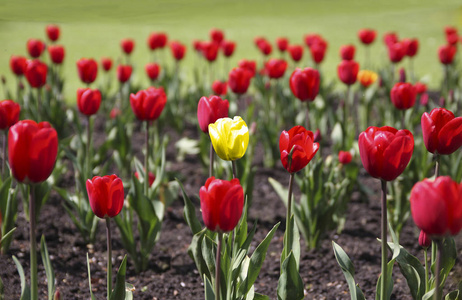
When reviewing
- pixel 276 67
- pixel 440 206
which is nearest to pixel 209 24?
pixel 276 67

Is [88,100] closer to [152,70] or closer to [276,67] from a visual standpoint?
[276,67]

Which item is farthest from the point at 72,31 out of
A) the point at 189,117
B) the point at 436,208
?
the point at 436,208

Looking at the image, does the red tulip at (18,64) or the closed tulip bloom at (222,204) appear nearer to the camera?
the closed tulip bloom at (222,204)

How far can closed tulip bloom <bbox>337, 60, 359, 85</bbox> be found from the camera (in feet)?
9.97

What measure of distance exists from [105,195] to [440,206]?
0.79 metres

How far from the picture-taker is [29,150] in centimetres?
128

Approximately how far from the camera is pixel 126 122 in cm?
371

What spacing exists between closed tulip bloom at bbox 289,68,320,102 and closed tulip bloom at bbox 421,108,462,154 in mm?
799

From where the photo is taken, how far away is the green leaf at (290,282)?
159 cm

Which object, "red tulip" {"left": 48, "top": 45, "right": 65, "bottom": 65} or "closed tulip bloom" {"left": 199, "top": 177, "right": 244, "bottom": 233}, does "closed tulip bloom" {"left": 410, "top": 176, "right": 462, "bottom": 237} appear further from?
"red tulip" {"left": 48, "top": 45, "right": 65, "bottom": 65}

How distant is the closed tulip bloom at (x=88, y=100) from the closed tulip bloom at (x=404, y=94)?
4.00 feet

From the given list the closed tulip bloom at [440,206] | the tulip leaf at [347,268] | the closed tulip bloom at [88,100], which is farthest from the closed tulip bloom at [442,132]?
the closed tulip bloom at [88,100]

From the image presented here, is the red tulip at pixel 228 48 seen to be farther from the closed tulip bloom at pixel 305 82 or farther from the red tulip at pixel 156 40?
the closed tulip bloom at pixel 305 82

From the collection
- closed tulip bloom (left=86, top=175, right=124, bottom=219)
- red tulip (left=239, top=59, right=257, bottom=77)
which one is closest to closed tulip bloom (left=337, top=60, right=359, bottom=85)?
red tulip (left=239, top=59, right=257, bottom=77)
